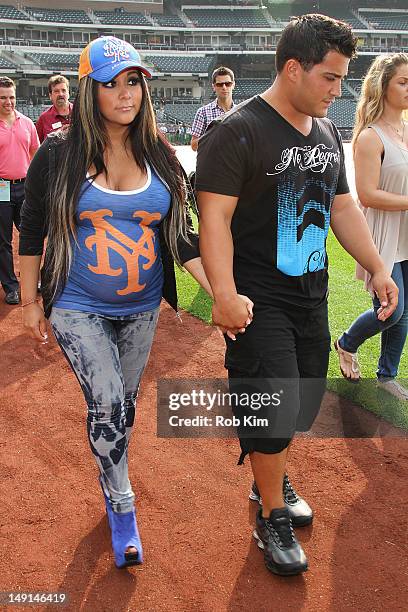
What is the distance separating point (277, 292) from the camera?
2.65m

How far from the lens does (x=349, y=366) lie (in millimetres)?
4539

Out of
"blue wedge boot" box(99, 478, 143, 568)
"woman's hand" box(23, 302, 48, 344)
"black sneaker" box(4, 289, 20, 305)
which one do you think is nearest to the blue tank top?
"woman's hand" box(23, 302, 48, 344)

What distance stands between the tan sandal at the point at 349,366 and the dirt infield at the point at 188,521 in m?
0.27

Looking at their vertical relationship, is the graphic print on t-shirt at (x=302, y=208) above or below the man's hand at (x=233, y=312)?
above

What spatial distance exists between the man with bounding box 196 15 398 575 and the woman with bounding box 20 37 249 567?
24cm

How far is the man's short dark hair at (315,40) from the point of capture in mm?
2410

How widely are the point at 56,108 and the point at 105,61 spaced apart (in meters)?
5.09

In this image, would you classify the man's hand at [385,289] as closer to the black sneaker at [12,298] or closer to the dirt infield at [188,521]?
the dirt infield at [188,521]

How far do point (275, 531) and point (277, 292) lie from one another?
41.2 inches

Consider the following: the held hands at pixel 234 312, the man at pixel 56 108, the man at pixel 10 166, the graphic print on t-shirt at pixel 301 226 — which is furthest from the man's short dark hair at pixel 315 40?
the man at pixel 56 108

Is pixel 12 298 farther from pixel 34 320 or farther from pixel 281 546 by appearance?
pixel 281 546

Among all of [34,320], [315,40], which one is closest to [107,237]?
[34,320]

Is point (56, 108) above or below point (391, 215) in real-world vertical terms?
above

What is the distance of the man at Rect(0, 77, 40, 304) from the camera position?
21.4 feet
